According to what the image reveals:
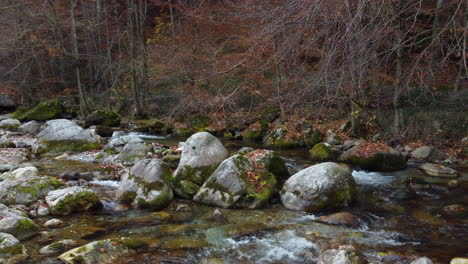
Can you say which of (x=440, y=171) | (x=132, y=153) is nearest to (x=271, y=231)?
(x=440, y=171)

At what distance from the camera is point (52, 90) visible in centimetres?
2453

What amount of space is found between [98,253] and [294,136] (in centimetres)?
929

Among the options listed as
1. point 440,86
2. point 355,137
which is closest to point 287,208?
point 355,137

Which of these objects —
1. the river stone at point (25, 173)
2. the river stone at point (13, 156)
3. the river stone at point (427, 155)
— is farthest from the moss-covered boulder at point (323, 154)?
the river stone at point (13, 156)

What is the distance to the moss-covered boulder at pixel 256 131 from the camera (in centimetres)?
1420

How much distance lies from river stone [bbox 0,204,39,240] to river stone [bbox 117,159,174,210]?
170cm

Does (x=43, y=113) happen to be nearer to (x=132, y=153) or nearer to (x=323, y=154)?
(x=132, y=153)

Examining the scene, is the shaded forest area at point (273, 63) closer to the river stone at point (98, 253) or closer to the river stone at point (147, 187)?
the river stone at point (147, 187)

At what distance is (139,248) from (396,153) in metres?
Result: 7.11

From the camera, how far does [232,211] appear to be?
616cm

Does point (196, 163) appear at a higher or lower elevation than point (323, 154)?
higher

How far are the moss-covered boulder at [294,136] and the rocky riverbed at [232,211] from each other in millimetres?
2979

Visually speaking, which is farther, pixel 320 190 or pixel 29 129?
pixel 29 129

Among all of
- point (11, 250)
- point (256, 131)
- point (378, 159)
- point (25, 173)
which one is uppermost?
point (11, 250)
